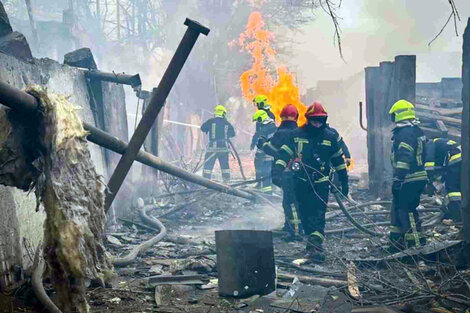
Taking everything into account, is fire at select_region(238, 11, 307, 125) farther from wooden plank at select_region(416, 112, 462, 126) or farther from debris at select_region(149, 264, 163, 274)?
debris at select_region(149, 264, 163, 274)

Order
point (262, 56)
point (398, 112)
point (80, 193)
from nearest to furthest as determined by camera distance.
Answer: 1. point (80, 193)
2. point (398, 112)
3. point (262, 56)

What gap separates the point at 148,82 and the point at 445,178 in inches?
1005

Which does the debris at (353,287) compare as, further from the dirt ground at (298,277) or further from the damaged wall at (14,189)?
the damaged wall at (14,189)

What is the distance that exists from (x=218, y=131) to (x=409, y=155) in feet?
24.4

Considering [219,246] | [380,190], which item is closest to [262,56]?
[380,190]

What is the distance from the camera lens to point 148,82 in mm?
31031

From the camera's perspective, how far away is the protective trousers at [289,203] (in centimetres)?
777

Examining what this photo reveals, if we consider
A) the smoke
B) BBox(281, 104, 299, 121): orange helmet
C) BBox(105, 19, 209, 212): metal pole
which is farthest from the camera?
the smoke

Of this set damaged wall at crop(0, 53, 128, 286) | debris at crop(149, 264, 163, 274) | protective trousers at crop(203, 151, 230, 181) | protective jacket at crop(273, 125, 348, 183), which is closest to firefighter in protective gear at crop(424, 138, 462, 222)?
protective jacket at crop(273, 125, 348, 183)

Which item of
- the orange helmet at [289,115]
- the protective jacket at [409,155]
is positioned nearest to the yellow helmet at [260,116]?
the orange helmet at [289,115]

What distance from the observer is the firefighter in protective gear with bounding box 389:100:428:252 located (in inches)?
258

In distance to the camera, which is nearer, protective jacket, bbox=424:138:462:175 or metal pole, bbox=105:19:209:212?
metal pole, bbox=105:19:209:212

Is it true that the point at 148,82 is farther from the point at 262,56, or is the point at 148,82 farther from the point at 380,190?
the point at 380,190

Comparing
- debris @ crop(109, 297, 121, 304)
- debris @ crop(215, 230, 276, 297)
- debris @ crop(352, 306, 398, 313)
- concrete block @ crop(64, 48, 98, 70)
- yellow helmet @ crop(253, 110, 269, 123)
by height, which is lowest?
debris @ crop(109, 297, 121, 304)
